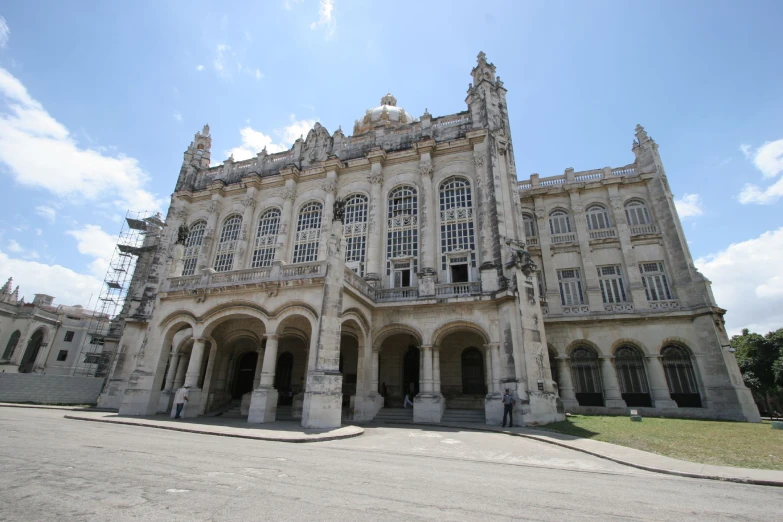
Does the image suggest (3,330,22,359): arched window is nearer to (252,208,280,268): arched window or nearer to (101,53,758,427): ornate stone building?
(101,53,758,427): ornate stone building

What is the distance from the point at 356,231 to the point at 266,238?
24.1 ft

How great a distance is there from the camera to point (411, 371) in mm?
22125

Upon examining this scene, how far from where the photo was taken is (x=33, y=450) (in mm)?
7871

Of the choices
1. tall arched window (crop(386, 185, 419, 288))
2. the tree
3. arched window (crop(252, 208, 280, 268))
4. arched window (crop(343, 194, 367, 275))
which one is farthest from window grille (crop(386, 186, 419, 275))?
the tree

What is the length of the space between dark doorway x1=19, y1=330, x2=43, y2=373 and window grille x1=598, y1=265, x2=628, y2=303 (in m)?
62.0

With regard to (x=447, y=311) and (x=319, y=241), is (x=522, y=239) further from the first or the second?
(x=319, y=241)

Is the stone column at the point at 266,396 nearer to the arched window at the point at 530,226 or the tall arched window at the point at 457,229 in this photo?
the tall arched window at the point at 457,229

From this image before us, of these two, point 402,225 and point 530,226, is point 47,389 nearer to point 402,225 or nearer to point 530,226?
point 402,225

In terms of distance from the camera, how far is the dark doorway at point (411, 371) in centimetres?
2173

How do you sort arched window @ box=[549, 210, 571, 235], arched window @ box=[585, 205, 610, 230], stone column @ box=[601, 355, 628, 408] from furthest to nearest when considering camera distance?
Answer: arched window @ box=[549, 210, 571, 235]
arched window @ box=[585, 205, 610, 230]
stone column @ box=[601, 355, 628, 408]

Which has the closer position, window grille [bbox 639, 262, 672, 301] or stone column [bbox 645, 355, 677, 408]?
stone column [bbox 645, 355, 677, 408]

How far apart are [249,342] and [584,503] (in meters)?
21.8

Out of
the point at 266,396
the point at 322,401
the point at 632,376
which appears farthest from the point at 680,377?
the point at 266,396

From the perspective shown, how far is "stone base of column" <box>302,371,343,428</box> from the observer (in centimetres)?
1414
